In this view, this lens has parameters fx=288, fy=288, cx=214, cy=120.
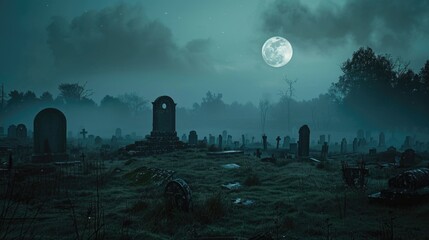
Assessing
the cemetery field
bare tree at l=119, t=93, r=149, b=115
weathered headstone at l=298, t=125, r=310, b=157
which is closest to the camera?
the cemetery field

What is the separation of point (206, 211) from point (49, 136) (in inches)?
599

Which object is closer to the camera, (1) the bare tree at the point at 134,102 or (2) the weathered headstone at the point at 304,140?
(2) the weathered headstone at the point at 304,140

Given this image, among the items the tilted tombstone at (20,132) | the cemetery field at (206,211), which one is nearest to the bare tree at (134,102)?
the tilted tombstone at (20,132)

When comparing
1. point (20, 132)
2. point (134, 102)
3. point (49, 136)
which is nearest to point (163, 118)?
point (49, 136)

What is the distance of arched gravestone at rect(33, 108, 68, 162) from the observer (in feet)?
58.2

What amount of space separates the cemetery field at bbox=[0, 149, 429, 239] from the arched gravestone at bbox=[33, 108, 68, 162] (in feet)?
18.3

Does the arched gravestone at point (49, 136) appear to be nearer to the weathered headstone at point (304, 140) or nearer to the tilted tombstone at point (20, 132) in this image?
the weathered headstone at point (304, 140)

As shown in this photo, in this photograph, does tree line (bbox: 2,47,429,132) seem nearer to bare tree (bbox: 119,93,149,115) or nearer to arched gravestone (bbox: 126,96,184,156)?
bare tree (bbox: 119,93,149,115)

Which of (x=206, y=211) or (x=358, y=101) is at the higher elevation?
(x=358, y=101)

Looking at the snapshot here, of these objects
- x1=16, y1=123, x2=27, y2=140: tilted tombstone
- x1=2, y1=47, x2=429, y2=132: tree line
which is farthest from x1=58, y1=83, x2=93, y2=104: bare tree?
x1=16, y1=123, x2=27, y2=140: tilted tombstone

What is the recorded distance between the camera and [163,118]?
2498 centimetres

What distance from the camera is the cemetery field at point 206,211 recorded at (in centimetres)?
589

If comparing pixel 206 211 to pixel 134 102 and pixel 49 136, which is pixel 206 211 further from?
pixel 134 102

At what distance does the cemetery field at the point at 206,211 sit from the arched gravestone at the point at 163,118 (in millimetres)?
11956
